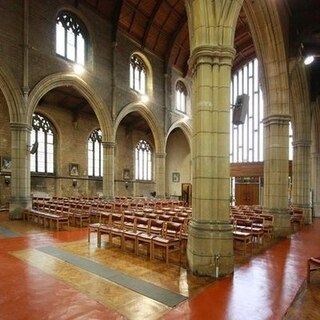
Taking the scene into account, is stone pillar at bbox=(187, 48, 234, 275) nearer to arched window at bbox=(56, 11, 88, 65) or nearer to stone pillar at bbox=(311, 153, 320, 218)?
arched window at bbox=(56, 11, 88, 65)

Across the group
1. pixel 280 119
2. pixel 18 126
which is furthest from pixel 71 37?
pixel 280 119

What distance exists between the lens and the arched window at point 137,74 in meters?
19.7

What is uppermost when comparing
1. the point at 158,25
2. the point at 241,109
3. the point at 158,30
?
the point at 158,25

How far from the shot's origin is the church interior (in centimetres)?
457

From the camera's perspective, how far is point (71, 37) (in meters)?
15.8

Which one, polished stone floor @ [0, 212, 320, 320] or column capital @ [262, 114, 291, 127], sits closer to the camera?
polished stone floor @ [0, 212, 320, 320]

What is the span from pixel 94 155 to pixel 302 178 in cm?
1340

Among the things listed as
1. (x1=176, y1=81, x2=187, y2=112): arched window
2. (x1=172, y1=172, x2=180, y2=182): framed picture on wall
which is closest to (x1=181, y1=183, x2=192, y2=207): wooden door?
(x1=172, y1=172, x2=180, y2=182): framed picture on wall

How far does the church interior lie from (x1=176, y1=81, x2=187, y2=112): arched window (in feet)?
0.27

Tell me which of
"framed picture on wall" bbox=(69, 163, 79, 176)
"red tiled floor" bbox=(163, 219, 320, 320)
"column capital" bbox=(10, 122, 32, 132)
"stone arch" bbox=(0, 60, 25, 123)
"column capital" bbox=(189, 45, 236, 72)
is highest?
"stone arch" bbox=(0, 60, 25, 123)

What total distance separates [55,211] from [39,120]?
27.6 ft

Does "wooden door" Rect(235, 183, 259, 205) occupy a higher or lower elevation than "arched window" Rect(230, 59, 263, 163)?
lower

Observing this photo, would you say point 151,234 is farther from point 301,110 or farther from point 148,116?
point 148,116

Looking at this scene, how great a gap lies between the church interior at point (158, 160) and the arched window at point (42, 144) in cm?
7
